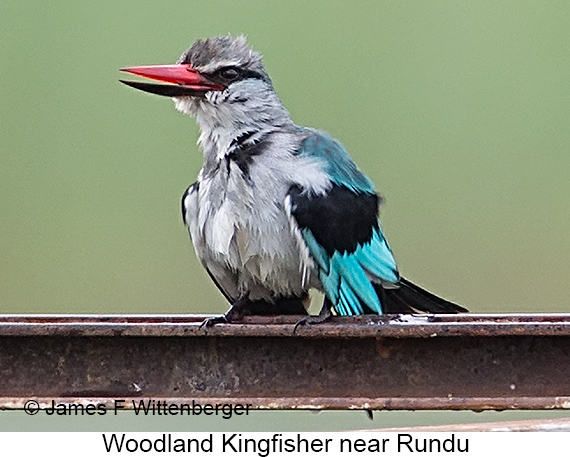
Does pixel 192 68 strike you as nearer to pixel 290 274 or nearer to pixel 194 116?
pixel 194 116

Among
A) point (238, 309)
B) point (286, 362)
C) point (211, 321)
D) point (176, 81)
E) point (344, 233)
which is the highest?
point (176, 81)

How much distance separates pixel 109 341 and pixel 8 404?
25 cm

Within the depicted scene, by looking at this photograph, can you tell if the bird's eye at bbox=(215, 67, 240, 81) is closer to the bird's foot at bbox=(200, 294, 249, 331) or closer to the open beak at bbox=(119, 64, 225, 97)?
the open beak at bbox=(119, 64, 225, 97)

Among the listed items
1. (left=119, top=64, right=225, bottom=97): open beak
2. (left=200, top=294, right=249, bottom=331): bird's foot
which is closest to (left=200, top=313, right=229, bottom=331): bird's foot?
(left=200, top=294, right=249, bottom=331): bird's foot

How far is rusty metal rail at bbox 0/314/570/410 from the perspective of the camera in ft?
8.96

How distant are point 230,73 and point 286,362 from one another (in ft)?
3.70

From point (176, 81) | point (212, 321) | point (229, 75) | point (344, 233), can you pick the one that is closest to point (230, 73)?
→ point (229, 75)

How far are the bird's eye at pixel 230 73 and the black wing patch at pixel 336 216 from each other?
44 cm

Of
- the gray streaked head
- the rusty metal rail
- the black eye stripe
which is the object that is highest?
the gray streaked head

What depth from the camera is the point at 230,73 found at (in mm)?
3668

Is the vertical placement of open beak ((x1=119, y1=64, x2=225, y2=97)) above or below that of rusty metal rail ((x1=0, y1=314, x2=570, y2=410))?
above

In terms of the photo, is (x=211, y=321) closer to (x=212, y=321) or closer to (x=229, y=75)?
(x=212, y=321)


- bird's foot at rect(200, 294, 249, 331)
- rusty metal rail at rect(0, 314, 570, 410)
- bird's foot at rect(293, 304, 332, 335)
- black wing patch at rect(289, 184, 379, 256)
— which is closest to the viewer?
rusty metal rail at rect(0, 314, 570, 410)
